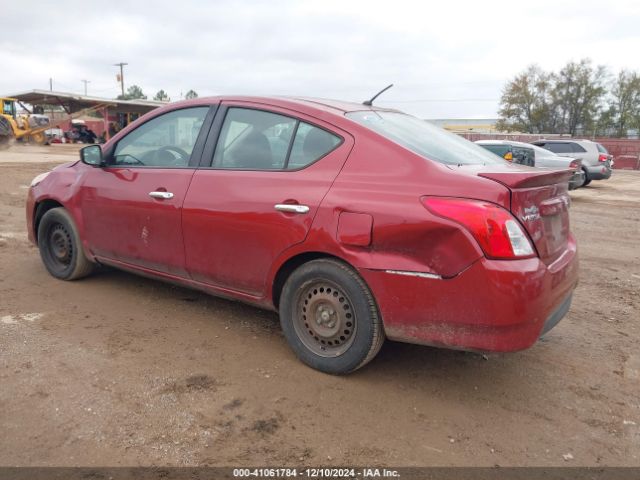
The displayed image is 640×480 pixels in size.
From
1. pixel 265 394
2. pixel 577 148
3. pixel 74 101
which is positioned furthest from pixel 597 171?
pixel 74 101

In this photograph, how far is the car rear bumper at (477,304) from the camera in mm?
2516

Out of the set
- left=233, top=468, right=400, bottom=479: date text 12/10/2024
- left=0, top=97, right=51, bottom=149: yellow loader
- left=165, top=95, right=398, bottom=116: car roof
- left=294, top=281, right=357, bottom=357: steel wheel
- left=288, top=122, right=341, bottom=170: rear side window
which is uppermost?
left=0, top=97, right=51, bottom=149: yellow loader

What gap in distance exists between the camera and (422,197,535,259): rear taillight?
2518mm

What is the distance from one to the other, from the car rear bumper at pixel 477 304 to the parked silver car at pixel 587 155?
15.9 metres

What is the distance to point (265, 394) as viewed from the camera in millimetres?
2891

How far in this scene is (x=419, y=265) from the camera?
268 cm

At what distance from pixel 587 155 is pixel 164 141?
16645mm

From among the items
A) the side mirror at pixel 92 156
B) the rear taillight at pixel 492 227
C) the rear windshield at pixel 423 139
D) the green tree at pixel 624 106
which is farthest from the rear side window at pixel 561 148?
the green tree at pixel 624 106

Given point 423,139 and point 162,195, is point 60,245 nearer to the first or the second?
point 162,195

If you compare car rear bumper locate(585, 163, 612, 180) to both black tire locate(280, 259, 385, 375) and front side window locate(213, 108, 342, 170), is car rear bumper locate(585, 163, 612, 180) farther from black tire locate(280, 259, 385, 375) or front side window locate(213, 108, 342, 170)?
black tire locate(280, 259, 385, 375)

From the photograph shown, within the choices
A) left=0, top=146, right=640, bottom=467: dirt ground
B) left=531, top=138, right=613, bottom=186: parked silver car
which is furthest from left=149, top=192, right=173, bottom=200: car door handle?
left=531, top=138, right=613, bottom=186: parked silver car

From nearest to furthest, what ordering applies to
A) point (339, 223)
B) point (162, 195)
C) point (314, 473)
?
point (314, 473) < point (339, 223) < point (162, 195)

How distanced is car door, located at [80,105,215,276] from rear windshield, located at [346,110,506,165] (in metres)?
1.20

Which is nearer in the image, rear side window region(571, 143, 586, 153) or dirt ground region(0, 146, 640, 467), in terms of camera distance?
dirt ground region(0, 146, 640, 467)
